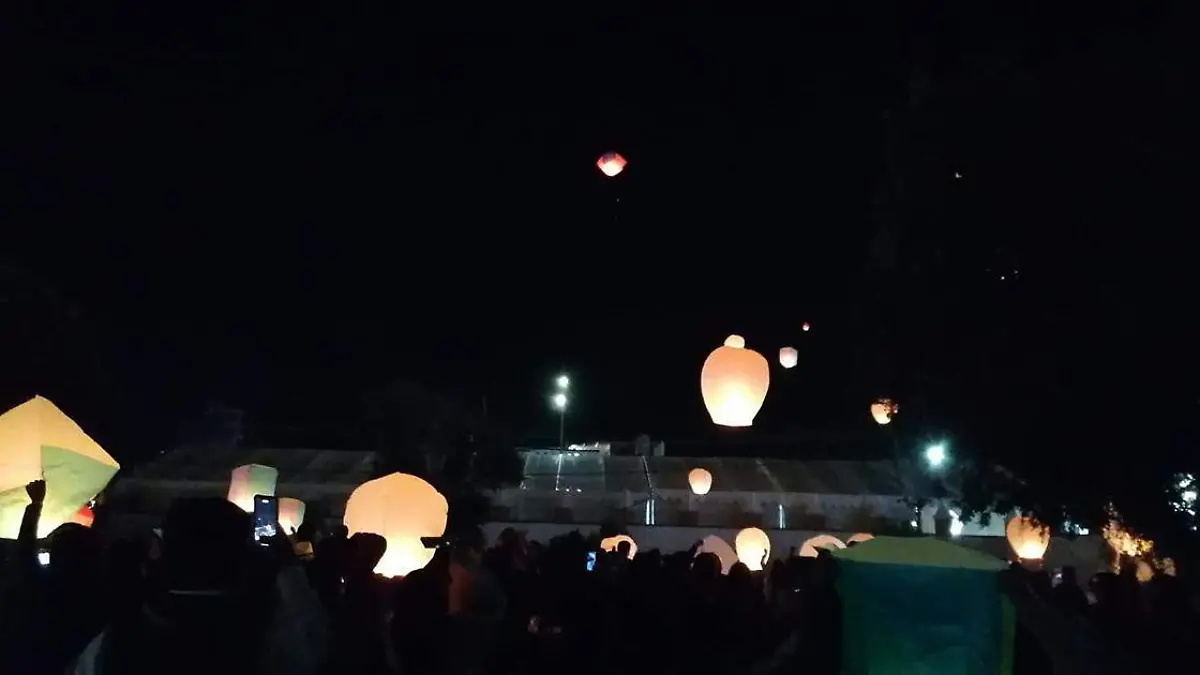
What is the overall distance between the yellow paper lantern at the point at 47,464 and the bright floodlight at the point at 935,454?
8471 mm

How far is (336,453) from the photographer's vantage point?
2134 cm

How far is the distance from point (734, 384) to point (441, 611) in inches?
198

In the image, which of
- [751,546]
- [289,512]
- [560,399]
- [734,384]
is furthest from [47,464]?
[560,399]

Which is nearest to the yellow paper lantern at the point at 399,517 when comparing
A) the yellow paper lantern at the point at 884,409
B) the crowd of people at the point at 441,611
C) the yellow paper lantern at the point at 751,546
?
the crowd of people at the point at 441,611

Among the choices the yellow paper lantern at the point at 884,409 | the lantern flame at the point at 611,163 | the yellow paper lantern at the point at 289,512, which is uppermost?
the lantern flame at the point at 611,163

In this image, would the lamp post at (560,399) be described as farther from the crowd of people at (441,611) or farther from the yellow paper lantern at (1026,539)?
the crowd of people at (441,611)

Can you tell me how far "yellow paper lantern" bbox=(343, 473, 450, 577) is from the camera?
8.33 meters

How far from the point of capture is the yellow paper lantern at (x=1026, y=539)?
11914 millimetres

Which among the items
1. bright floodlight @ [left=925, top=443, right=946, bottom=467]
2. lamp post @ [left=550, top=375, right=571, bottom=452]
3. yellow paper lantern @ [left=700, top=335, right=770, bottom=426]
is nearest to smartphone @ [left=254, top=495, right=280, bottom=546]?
yellow paper lantern @ [left=700, top=335, right=770, bottom=426]

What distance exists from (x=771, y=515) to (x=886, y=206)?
8942 millimetres

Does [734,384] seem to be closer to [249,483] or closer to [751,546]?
[249,483]

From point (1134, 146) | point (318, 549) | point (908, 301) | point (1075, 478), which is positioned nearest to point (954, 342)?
point (908, 301)

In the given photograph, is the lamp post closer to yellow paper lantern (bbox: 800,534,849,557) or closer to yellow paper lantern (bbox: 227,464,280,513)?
yellow paper lantern (bbox: 227,464,280,513)

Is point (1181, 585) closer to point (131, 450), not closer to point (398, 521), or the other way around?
point (398, 521)
